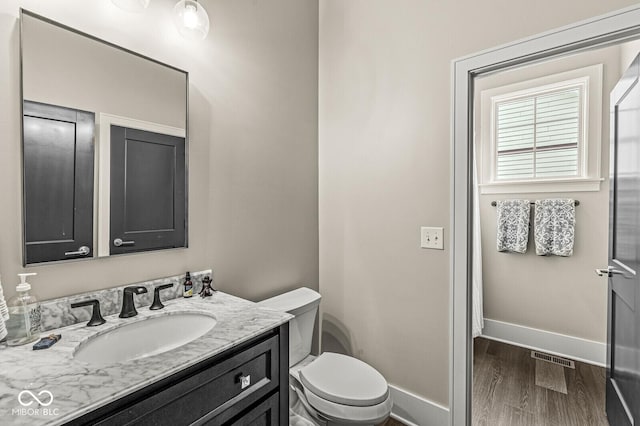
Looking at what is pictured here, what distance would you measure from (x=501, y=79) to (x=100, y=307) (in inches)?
136

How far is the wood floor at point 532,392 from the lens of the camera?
6.14ft

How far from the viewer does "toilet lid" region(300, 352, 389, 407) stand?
1312mm

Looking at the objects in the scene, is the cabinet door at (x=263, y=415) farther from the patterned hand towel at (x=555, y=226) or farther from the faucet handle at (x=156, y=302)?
the patterned hand towel at (x=555, y=226)

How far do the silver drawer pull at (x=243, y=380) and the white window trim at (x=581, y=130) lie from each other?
111 inches

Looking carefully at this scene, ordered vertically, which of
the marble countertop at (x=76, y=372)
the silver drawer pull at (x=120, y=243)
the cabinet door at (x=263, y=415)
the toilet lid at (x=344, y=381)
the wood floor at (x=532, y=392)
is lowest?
the wood floor at (x=532, y=392)

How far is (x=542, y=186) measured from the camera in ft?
8.77

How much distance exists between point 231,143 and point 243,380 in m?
1.09

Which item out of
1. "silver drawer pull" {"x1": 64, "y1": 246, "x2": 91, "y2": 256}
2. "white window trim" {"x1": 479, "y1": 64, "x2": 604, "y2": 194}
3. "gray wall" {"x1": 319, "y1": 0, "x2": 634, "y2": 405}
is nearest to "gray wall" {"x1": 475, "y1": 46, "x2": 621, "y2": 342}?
"white window trim" {"x1": 479, "y1": 64, "x2": 604, "y2": 194}

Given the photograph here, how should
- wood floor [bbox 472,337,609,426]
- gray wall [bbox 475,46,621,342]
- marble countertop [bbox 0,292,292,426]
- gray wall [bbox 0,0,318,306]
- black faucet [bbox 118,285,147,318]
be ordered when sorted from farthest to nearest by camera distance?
1. gray wall [bbox 475,46,621,342]
2. wood floor [bbox 472,337,609,426]
3. black faucet [bbox 118,285,147,318]
4. gray wall [bbox 0,0,318,306]
5. marble countertop [bbox 0,292,292,426]

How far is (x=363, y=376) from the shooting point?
4.82 feet

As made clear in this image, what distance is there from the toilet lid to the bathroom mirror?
87cm

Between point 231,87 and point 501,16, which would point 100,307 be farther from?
point 501,16

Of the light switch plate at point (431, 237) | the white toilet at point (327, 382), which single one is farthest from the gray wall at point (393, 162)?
the white toilet at point (327, 382)

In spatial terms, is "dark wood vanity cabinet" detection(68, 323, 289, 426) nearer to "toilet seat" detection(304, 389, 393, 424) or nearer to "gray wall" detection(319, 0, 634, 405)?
"toilet seat" detection(304, 389, 393, 424)
